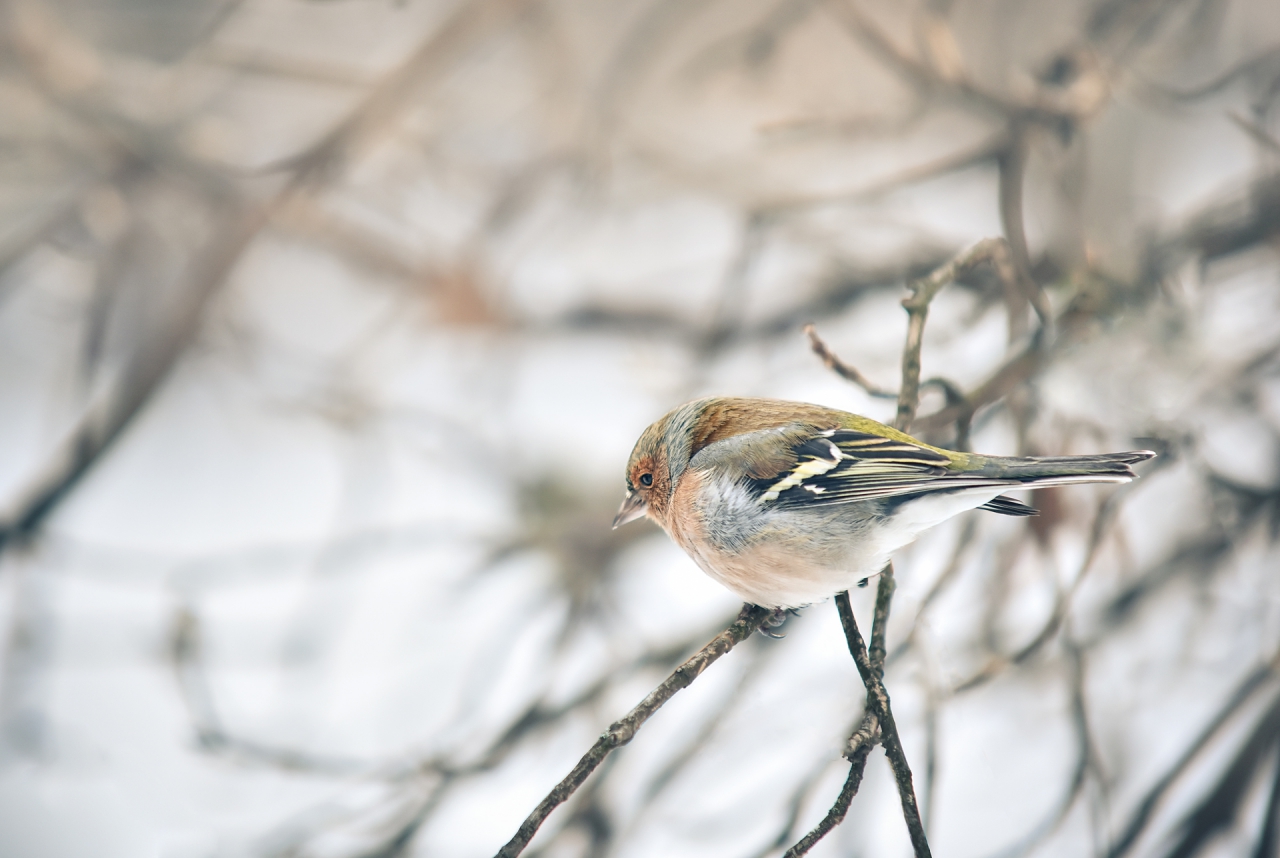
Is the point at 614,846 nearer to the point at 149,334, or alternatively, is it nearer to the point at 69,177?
the point at 149,334

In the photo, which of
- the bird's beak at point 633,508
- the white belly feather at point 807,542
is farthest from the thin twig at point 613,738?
the bird's beak at point 633,508

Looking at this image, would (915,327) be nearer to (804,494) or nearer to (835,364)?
(835,364)

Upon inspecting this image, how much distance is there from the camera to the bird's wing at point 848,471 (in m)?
0.72

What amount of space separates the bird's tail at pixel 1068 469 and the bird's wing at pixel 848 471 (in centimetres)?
4

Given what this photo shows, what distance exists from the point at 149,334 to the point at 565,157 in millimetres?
1124

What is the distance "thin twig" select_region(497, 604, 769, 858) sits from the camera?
524mm

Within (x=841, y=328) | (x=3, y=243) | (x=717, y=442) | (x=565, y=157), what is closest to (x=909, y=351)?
(x=717, y=442)

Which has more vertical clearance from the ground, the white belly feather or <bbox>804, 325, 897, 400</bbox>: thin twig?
<bbox>804, 325, 897, 400</bbox>: thin twig

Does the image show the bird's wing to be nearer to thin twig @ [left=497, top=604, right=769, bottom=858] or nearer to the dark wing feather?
the dark wing feather

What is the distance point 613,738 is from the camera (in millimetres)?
560

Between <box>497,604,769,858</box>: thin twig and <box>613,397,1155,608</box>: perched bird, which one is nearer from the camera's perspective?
<box>497,604,769,858</box>: thin twig

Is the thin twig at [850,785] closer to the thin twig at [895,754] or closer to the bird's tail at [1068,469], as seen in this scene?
the thin twig at [895,754]

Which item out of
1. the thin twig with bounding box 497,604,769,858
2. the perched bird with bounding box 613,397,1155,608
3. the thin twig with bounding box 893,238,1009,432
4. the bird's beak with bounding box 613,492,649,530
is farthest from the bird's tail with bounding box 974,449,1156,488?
the bird's beak with bounding box 613,492,649,530

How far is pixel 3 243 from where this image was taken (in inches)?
78.6
